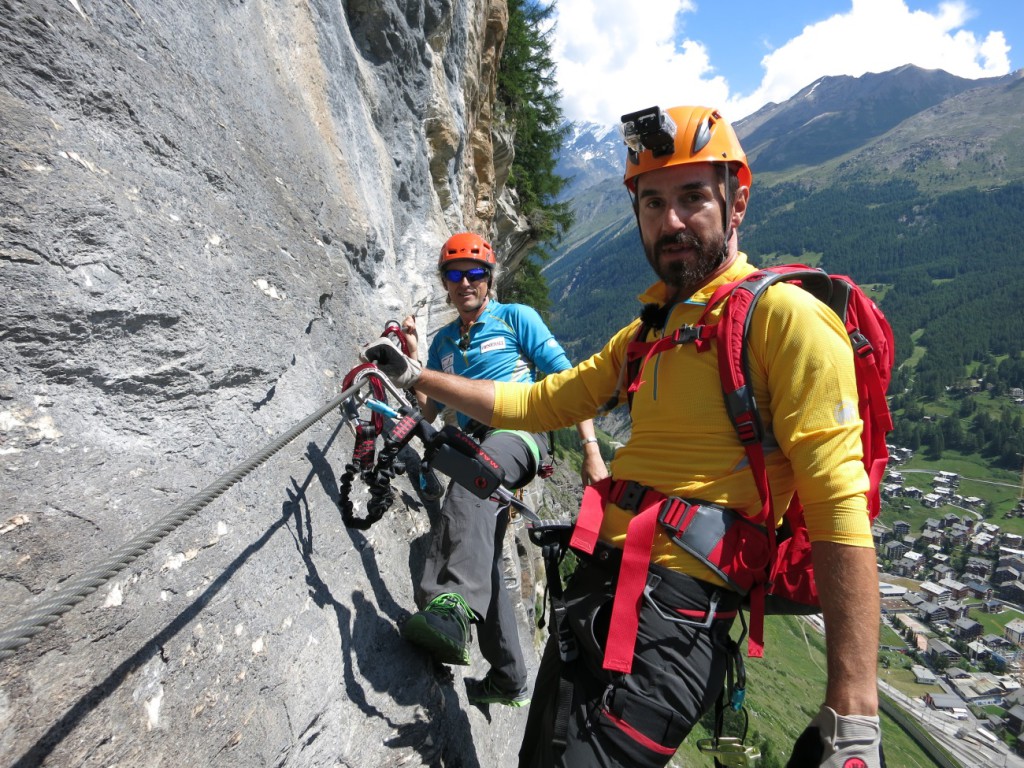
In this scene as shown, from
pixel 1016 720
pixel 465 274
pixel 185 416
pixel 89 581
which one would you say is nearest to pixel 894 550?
pixel 1016 720

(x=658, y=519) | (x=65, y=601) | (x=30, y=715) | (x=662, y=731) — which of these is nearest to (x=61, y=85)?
(x=65, y=601)

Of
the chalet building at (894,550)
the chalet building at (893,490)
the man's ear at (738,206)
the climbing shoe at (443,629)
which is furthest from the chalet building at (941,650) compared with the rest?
the man's ear at (738,206)

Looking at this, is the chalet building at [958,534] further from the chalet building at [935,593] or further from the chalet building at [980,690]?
the chalet building at [980,690]

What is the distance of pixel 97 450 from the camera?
2.73 metres

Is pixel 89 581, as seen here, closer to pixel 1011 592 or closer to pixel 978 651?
pixel 978 651

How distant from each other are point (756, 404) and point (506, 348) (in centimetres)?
335

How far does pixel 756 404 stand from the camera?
2582 millimetres

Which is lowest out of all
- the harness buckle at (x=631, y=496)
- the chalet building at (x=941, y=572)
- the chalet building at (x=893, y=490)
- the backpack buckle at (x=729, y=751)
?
the chalet building at (x=941, y=572)

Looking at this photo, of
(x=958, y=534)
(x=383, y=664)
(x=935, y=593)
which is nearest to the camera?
(x=383, y=664)

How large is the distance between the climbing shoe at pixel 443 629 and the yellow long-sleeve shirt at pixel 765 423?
154 cm

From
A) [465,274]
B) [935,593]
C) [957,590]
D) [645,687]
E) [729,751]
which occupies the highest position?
[465,274]

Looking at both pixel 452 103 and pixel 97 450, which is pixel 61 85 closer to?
pixel 97 450

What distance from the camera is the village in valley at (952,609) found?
7319 centimetres

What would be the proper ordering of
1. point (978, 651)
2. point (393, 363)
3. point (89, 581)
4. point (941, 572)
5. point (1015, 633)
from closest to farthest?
point (89, 581) < point (393, 363) < point (978, 651) < point (1015, 633) < point (941, 572)
